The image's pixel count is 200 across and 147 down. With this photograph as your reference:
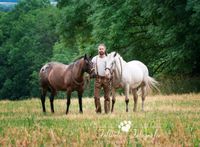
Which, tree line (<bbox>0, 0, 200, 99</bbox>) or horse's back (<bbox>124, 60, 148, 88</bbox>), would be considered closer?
horse's back (<bbox>124, 60, 148, 88</bbox>)

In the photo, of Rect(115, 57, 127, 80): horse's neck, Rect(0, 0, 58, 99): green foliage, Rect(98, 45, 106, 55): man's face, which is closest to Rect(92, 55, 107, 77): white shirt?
Rect(98, 45, 106, 55): man's face

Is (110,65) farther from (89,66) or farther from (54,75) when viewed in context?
(54,75)

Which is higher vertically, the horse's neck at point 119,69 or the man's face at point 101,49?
the man's face at point 101,49

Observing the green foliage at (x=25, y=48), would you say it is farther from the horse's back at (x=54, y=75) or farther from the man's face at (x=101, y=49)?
the man's face at (x=101, y=49)

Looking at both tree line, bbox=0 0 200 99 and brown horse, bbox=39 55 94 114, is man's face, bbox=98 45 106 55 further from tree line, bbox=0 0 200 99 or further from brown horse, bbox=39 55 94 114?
tree line, bbox=0 0 200 99

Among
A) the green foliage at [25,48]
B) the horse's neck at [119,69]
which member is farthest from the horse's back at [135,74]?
the green foliage at [25,48]

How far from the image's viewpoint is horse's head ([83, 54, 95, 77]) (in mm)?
18562

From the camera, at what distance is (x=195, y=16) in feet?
101

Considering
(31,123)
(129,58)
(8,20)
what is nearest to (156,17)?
(129,58)

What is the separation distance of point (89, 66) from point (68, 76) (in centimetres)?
111

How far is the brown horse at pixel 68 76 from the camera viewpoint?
19148 millimetres

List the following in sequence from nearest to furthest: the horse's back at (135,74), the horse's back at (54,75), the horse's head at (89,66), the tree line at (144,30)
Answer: the horse's head at (89,66), the horse's back at (135,74), the horse's back at (54,75), the tree line at (144,30)

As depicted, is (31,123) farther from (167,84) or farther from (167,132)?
(167,84)

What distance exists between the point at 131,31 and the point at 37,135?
31.5 metres
